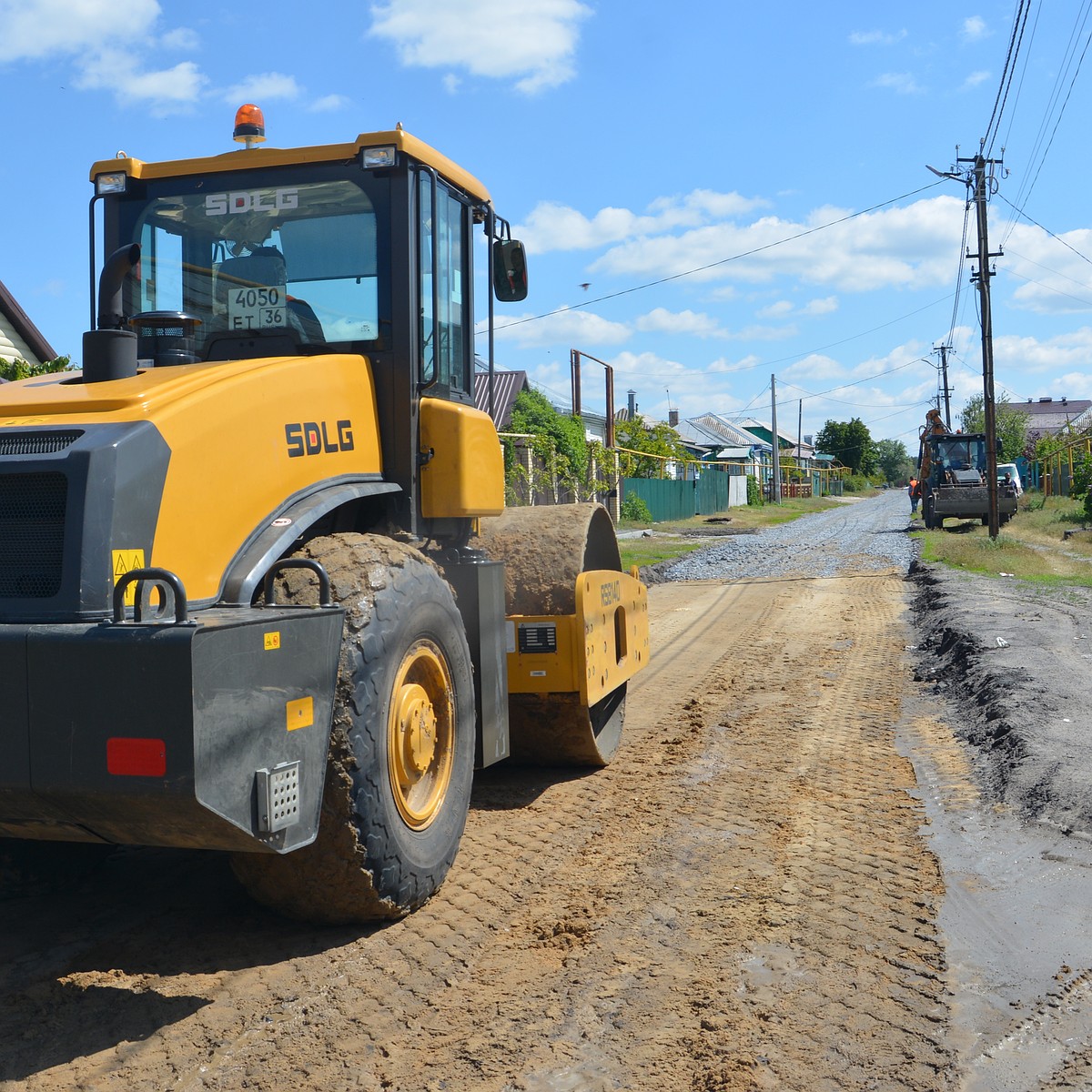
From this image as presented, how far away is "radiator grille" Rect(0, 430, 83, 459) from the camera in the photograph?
3.56 meters

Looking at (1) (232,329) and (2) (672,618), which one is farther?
(2) (672,618)

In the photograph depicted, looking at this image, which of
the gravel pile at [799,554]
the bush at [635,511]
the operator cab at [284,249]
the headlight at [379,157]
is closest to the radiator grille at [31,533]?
the operator cab at [284,249]

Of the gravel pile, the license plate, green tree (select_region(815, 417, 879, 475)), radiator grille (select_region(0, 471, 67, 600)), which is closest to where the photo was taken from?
radiator grille (select_region(0, 471, 67, 600))

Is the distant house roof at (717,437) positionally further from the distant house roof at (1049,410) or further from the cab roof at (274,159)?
the cab roof at (274,159)

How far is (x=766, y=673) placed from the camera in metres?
10.8

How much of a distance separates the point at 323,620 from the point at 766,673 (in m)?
7.61

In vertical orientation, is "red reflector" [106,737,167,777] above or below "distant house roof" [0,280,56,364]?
below

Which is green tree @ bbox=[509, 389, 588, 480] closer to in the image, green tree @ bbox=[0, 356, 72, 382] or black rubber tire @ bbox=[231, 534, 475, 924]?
Result: green tree @ bbox=[0, 356, 72, 382]

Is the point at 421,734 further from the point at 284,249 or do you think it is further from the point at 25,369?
the point at 25,369

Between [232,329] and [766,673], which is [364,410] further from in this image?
[766,673]

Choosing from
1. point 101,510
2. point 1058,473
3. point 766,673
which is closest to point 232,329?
point 101,510

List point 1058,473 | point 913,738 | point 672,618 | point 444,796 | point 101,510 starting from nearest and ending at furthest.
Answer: point 101,510, point 444,796, point 913,738, point 672,618, point 1058,473

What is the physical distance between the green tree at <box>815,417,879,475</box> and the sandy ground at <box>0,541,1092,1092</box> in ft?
417

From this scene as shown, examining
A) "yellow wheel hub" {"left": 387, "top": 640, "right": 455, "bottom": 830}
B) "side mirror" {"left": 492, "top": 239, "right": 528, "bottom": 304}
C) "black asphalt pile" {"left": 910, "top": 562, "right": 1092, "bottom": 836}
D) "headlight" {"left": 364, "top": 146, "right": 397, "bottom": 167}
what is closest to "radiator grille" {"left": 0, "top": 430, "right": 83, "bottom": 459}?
"yellow wheel hub" {"left": 387, "top": 640, "right": 455, "bottom": 830}
